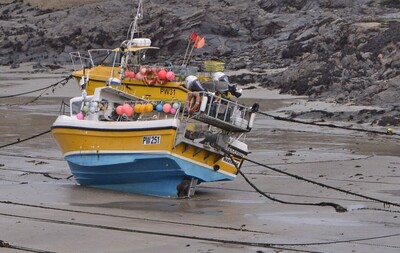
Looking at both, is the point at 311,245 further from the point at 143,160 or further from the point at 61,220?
the point at 143,160

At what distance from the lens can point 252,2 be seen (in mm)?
42906

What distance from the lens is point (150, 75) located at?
20203 mm

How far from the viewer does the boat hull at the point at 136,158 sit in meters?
12.1

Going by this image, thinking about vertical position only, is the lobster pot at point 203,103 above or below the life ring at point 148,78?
above

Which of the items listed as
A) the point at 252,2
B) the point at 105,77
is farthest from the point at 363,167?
the point at 252,2

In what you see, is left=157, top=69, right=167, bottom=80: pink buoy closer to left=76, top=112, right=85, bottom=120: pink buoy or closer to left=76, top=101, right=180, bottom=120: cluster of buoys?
left=76, top=101, right=180, bottom=120: cluster of buoys

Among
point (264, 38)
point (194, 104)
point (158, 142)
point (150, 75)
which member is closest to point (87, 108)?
point (158, 142)

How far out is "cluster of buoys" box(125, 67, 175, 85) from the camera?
65.7ft

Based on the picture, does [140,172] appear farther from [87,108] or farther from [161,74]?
[161,74]

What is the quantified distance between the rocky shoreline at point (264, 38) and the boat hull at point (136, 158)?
24.5 feet

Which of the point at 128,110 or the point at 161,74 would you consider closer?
the point at 128,110

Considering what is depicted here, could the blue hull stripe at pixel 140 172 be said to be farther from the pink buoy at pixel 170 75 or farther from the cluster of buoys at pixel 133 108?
the pink buoy at pixel 170 75

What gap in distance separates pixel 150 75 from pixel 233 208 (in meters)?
9.12

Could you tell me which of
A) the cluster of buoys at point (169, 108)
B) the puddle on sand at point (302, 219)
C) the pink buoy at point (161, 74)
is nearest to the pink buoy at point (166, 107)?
the cluster of buoys at point (169, 108)
